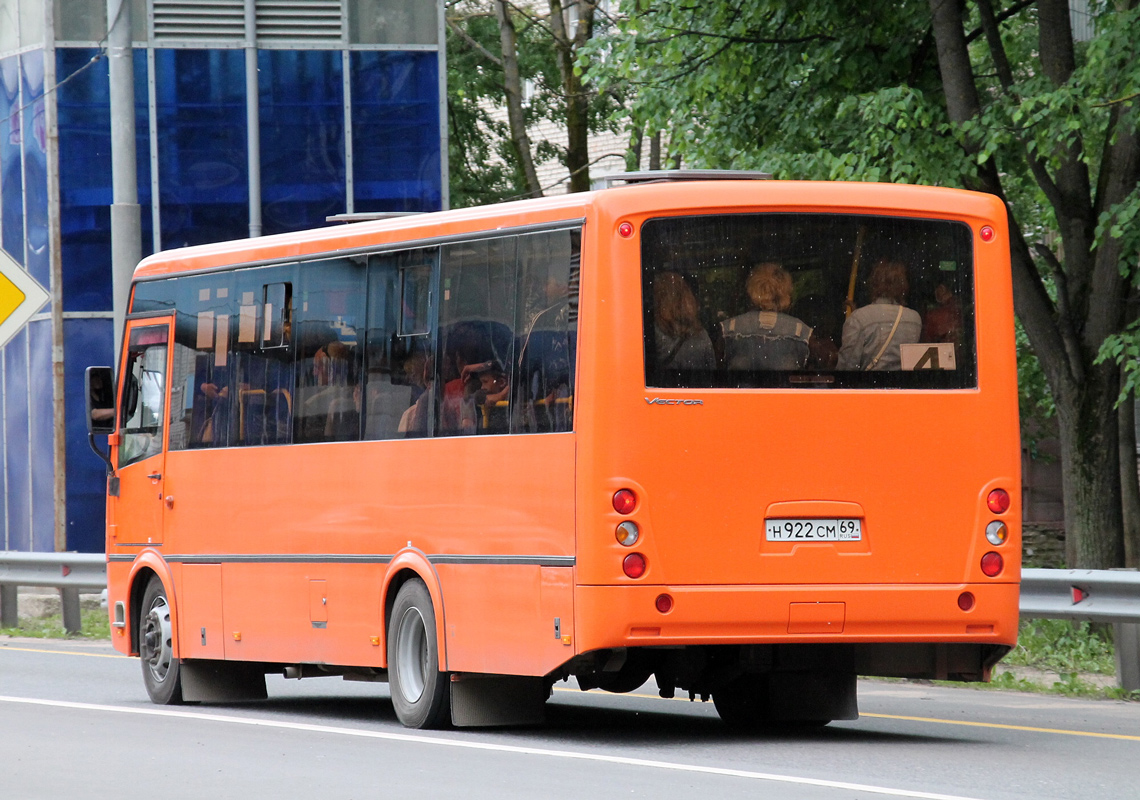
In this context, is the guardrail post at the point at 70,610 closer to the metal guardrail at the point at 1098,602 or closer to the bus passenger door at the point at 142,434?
the bus passenger door at the point at 142,434

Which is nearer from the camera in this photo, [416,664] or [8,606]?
[416,664]

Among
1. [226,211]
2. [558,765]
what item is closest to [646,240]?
[558,765]

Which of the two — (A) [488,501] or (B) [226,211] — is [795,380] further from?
(B) [226,211]

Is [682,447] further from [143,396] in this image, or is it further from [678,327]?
[143,396]

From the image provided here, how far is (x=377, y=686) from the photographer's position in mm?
15633

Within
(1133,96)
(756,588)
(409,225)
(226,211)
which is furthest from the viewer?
(226,211)

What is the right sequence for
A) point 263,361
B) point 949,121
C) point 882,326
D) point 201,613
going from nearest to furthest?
point 882,326, point 263,361, point 201,613, point 949,121

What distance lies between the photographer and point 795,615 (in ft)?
33.0

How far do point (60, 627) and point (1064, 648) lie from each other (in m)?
10.6

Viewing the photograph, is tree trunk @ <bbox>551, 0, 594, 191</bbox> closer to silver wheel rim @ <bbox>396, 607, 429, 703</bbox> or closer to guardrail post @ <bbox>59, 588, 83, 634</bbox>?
guardrail post @ <bbox>59, 588, 83, 634</bbox>

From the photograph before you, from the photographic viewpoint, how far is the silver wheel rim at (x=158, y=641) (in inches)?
538

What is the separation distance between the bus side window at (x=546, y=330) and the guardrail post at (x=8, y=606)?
40.2 feet

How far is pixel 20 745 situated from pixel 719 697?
3.80 meters

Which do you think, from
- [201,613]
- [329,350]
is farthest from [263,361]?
[201,613]
